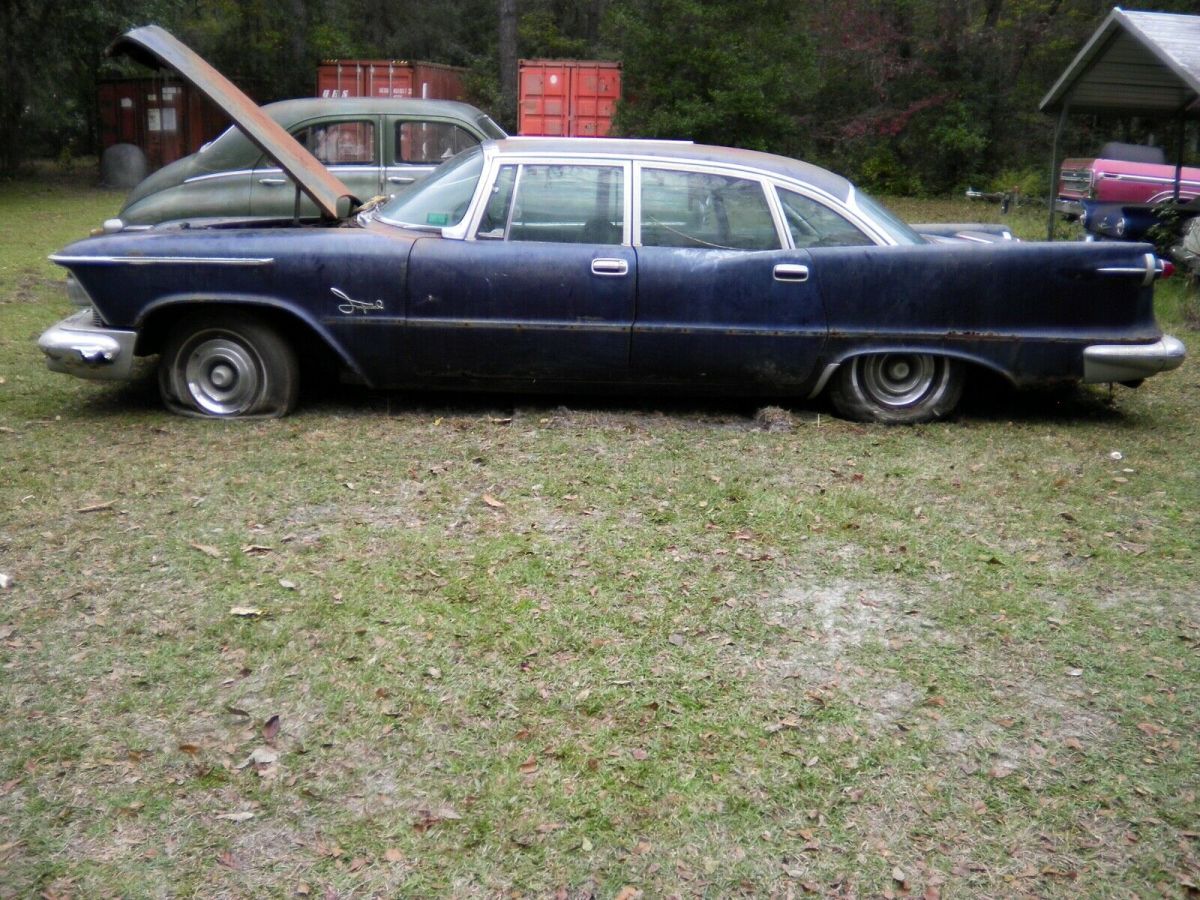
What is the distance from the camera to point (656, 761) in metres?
3.53

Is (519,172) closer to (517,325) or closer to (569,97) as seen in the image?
(517,325)

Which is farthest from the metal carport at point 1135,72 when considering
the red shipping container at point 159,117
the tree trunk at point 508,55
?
the red shipping container at point 159,117

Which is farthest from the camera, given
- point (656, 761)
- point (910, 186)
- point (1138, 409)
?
point (910, 186)

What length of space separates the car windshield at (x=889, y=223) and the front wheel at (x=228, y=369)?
10.6 feet

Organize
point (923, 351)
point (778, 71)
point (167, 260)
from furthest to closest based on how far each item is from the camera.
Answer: point (778, 71)
point (923, 351)
point (167, 260)

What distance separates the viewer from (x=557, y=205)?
653 cm

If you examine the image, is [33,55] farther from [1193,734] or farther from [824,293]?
[1193,734]

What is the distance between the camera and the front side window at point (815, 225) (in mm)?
6492

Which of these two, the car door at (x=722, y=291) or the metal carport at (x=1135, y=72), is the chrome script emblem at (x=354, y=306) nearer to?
the car door at (x=722, y=291)

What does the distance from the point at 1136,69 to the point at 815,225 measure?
8.36 m

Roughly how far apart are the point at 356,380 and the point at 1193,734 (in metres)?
4.38

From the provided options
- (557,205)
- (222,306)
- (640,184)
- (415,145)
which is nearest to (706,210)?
(640,184)

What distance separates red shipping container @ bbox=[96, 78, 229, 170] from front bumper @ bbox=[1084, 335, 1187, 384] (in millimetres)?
22371

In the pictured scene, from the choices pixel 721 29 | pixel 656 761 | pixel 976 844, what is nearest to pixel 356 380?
pixel 656 761
